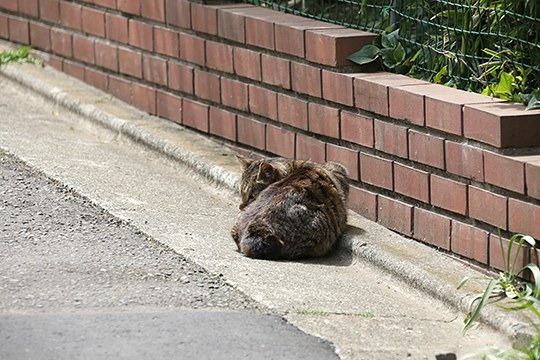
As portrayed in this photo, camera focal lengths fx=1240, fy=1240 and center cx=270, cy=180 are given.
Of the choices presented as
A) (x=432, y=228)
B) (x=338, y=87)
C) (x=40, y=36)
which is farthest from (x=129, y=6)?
(x=432, y=228)

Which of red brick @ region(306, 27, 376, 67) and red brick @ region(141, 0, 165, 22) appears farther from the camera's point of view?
red brick @ region(141, 0, 165, 22)

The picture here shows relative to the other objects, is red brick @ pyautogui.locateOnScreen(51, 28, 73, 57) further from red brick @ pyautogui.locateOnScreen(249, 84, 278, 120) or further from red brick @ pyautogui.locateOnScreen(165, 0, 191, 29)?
red brick @ pyautogui.locateOnScreen(249, 84, 278, 120)

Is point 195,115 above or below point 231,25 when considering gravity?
below

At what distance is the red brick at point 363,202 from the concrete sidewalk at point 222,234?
6 cm

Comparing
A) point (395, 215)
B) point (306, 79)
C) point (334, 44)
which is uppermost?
point (334, 44)

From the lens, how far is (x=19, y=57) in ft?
29.8

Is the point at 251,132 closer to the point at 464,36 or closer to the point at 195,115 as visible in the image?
the point at 195,115

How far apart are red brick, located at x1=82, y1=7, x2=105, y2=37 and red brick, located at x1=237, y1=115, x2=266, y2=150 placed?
1.68 m

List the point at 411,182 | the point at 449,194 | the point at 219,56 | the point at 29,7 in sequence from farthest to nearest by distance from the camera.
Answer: the point at 29,7 → the point at 219,56 → the point at 411,182 → the point at 449,194

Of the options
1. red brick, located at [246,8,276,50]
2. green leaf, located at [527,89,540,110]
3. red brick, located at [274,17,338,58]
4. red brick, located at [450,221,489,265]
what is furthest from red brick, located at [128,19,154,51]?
green leaf, located at [527,89,540,110]

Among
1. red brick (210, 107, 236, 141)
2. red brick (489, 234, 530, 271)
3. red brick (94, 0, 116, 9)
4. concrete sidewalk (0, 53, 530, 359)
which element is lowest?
concrete sidewalk (0, 53, 530, 359)

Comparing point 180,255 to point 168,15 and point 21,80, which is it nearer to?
point 168,15

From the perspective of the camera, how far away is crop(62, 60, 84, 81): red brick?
8.62m

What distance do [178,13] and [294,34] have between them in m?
1.25
